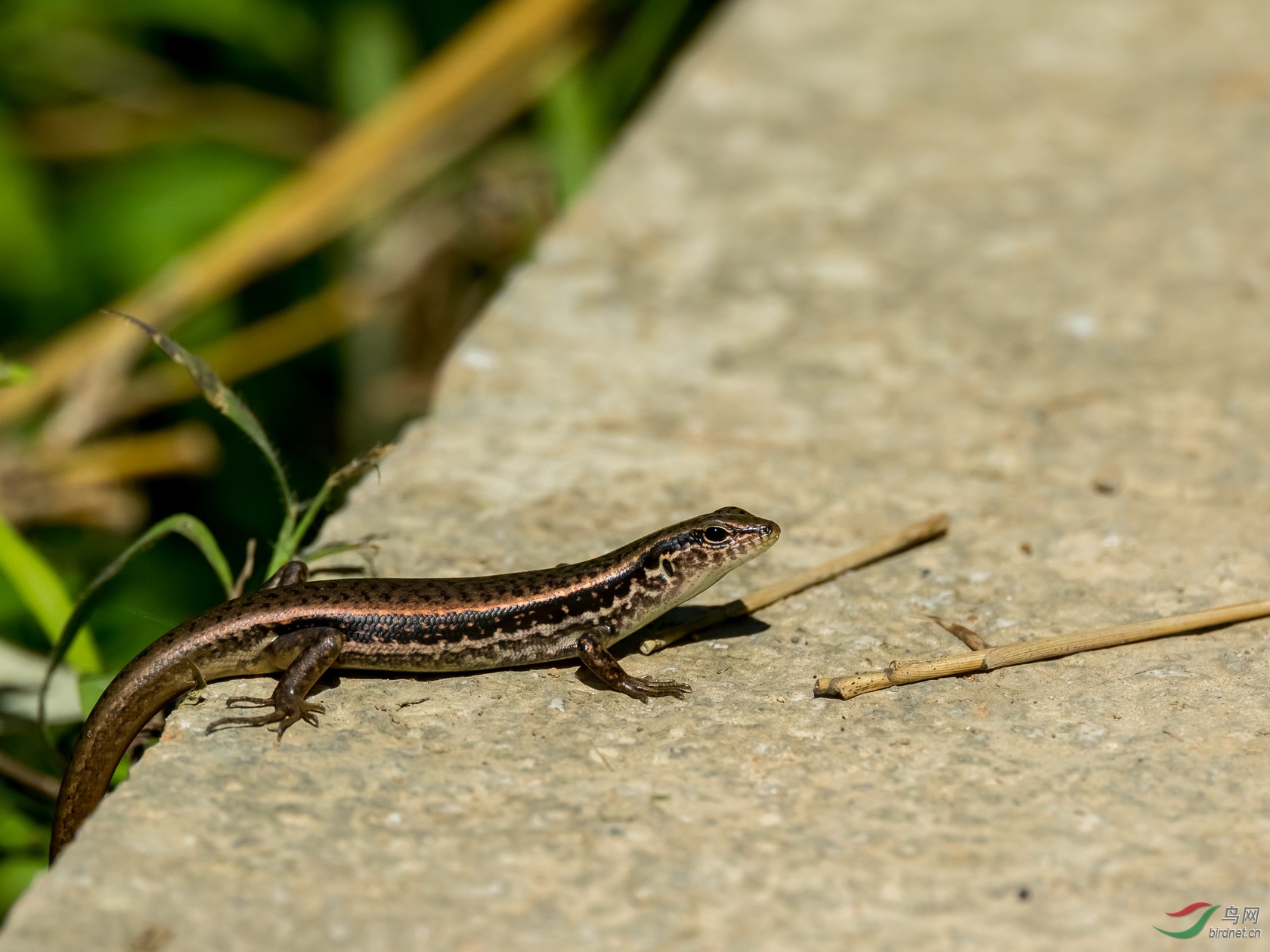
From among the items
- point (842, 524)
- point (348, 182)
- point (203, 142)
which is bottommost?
point (842, 524)

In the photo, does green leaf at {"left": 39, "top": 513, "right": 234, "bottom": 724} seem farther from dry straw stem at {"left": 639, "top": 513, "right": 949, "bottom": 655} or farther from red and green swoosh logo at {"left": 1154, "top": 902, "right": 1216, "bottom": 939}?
red and green swoosh logo at {"left": 1154, "top": 902, "right": 1216, "bottom": 939}

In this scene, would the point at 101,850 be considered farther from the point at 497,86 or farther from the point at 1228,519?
the point at 497,86

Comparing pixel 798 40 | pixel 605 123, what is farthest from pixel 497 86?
pixel 798 40

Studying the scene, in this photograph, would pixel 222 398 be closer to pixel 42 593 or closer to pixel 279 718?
pixel 279 718

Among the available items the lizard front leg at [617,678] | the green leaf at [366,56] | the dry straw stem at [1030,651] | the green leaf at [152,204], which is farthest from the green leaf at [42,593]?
the green leaf at [366,56]

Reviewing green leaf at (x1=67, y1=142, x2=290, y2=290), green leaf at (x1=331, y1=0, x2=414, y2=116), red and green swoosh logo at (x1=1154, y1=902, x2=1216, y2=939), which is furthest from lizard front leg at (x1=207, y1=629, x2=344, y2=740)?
green leaf at (x1=331, y1=0, x2=414, y2=116)

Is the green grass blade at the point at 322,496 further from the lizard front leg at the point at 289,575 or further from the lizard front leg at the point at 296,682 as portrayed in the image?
the lizard front leg at the point at 296,682

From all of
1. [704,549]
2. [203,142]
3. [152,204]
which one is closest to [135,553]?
[704,549]
